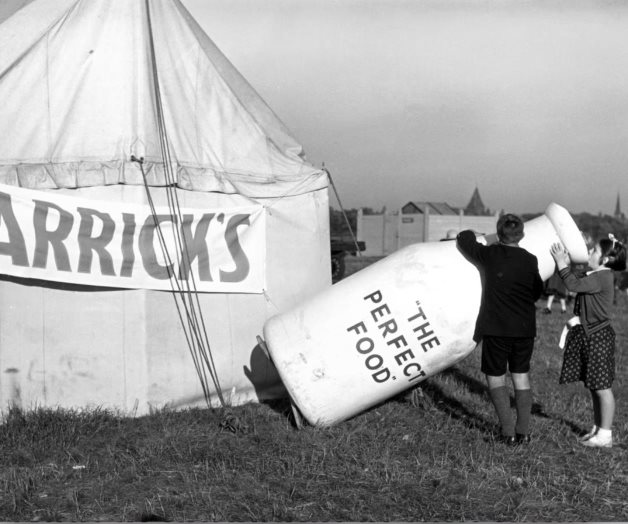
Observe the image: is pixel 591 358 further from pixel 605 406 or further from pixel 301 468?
pixel 301 468

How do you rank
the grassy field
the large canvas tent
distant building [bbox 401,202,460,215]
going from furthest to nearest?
1. distant building [bbox 401,202,460,215]
2. the large canvas tent
3. the grassy field

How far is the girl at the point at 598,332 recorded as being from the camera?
566 centimetres

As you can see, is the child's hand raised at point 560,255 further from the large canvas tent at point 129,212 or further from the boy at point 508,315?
the large canvas tent at point 129,212

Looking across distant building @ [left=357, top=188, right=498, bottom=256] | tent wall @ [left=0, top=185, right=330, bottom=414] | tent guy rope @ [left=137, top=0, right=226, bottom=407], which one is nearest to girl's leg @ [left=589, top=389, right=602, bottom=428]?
tent guy rope @ [left=137, top=0, right=226, bottom=407]

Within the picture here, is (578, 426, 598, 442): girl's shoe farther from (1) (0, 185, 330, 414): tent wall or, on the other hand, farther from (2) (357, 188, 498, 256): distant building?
(2) (357, 188, 498, 256): distant building

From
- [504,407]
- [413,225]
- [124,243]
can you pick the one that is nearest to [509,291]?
[504,407]

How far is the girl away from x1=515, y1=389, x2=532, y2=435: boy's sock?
1.52 ft

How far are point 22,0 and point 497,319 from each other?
5178 millimetres

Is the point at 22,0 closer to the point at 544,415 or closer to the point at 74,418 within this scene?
the point at 74,418

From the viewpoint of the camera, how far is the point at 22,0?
7285 millimetres

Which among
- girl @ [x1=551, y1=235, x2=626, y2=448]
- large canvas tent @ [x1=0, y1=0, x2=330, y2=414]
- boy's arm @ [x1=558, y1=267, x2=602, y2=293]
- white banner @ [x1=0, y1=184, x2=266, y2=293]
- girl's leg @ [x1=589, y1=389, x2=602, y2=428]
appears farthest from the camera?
large canvas tent @ [x1=0, y1=0, x2=330, y2=414]

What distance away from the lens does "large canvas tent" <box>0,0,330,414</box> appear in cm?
612

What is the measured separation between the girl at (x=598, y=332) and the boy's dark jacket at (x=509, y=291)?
30 cm

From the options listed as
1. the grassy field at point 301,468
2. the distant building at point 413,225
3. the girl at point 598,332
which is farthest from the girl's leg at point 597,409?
the distant building at point 413,225
